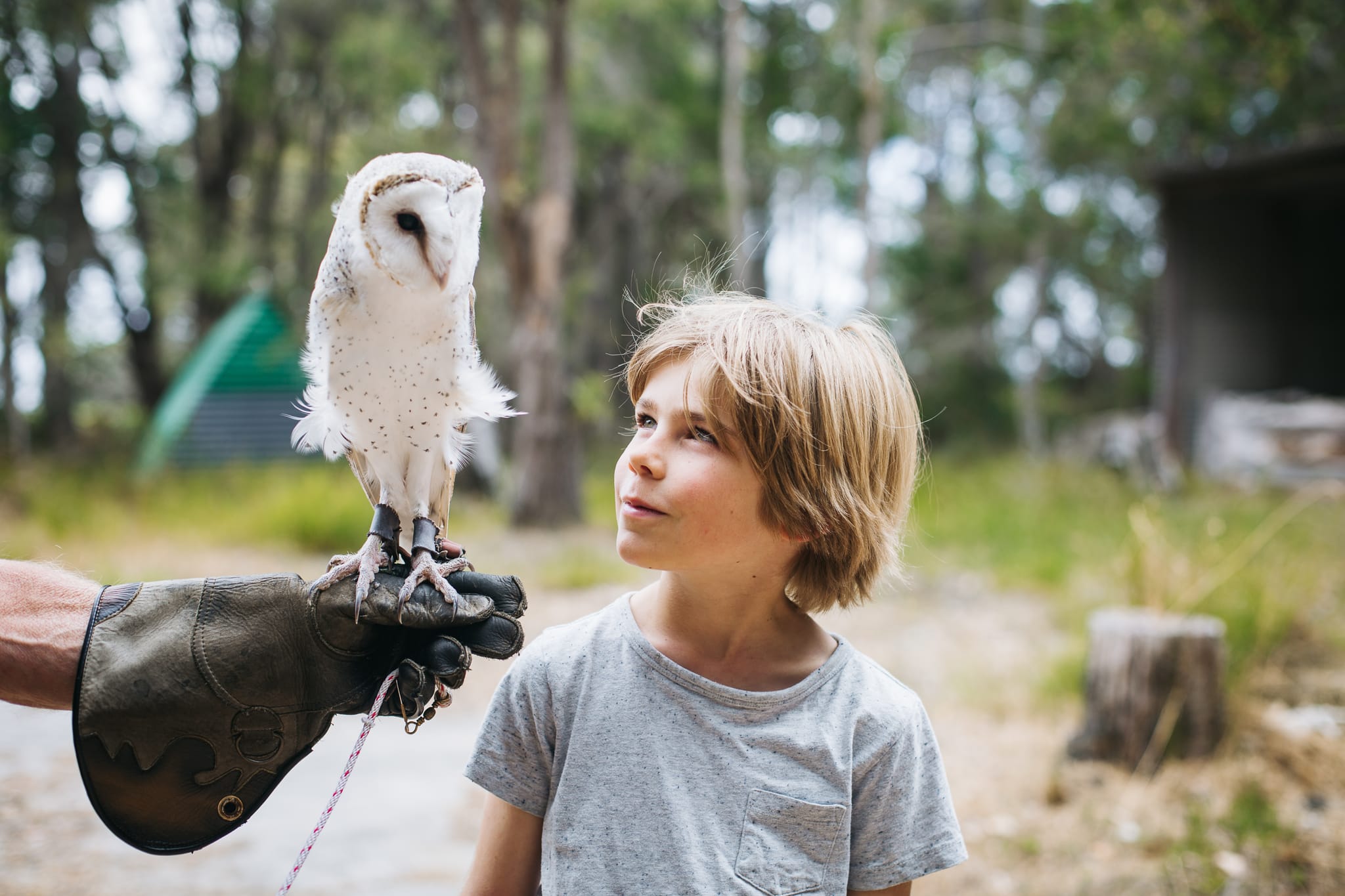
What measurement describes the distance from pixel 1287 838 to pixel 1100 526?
16.5 ft

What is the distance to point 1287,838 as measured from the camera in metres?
2.95

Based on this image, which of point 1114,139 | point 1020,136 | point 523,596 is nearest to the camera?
point 523,596

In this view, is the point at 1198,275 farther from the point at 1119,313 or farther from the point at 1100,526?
the point at 1119,313

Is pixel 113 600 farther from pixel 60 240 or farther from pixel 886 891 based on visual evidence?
pixel 60 240

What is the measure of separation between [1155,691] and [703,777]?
2.94 m

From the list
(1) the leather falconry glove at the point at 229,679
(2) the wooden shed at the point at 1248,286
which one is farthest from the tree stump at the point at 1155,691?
(2) the wooden shed at the point at 1248,286

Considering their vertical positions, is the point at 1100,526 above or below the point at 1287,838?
below

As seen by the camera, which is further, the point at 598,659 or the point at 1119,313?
the point at 1119,313

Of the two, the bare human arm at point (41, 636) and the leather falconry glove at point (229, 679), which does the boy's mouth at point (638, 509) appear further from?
the bare human arm at point (41, 636)

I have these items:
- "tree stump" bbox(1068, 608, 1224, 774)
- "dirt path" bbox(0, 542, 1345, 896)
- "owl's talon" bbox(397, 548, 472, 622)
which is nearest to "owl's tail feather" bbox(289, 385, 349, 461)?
"owl's talon" bbox(397, 548, 472, 622)

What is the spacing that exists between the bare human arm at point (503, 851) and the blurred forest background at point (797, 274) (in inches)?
23.0

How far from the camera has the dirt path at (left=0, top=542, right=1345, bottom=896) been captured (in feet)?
9.43

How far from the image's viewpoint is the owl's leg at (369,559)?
1.30 meters

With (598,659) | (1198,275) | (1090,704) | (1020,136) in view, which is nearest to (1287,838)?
(1090,704)
